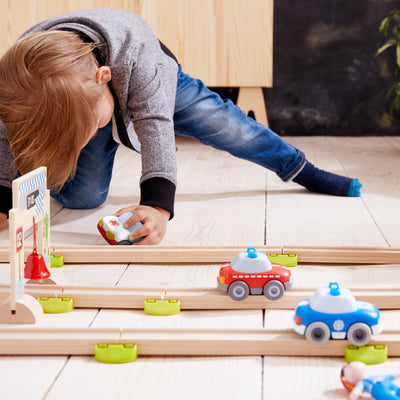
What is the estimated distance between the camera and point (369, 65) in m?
2.30

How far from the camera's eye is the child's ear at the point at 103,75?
0.97 m

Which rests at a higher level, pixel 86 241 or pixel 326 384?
pixel 326 384

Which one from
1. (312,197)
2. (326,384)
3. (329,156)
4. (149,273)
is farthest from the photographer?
(329,156)

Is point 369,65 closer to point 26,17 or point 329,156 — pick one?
point 329,156

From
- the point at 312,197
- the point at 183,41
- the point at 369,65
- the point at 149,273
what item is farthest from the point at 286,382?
the point at 369,65

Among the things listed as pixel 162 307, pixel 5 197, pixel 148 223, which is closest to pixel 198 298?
pixel 162 307

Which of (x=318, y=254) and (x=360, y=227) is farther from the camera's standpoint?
(x=360, y=227)

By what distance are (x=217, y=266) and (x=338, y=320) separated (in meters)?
0.34

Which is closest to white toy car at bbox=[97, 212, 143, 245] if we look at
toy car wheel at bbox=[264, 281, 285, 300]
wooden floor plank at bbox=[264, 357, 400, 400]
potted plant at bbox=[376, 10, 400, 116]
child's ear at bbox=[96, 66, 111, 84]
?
child's ear at bbox=[96, 66, 111, 84]

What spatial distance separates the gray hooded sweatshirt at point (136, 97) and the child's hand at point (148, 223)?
0.02 metres

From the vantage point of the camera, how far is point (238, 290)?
2.43ft

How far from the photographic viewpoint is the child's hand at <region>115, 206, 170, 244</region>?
0.99m

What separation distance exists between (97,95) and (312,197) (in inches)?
25.4

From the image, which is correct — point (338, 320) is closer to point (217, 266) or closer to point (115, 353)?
point (115, 353)
